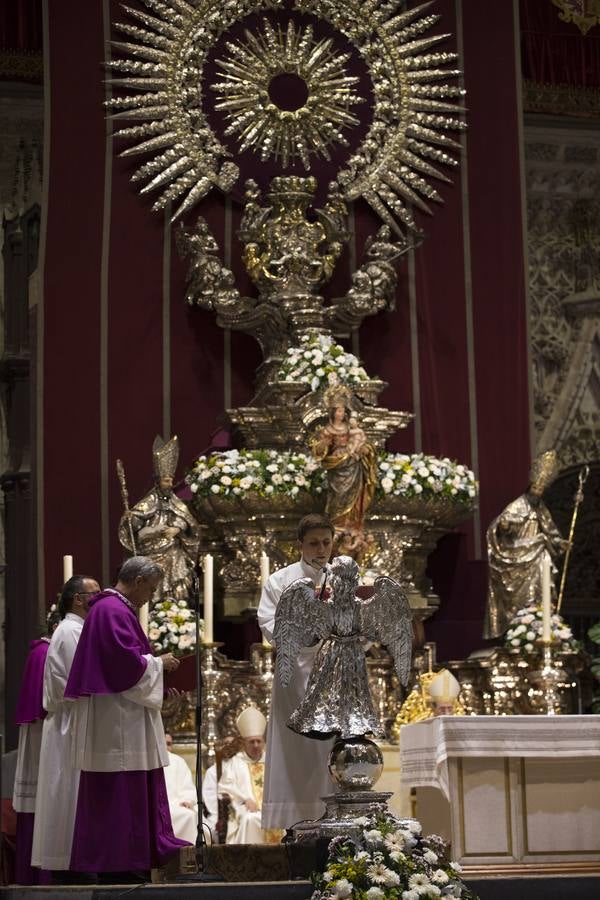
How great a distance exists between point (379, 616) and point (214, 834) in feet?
12.0

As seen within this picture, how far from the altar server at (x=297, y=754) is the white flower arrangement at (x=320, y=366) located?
15.4 ft

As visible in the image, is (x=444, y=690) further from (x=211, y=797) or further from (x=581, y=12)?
(x=581, y=12)

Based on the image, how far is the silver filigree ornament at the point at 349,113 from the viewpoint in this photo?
1383 cm

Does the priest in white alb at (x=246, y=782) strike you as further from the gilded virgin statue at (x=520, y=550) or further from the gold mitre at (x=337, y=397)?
the gilded virgin statue at (x=520, y=550)

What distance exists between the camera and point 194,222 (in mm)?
14039

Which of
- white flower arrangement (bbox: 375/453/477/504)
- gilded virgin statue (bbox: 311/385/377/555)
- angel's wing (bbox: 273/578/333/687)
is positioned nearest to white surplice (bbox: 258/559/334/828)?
angel's wing (bbox: 273/578/333/687)

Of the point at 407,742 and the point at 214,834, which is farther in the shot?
the point at 214,834

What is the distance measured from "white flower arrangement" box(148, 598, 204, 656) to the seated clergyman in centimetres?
77

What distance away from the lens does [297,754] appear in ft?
26.0

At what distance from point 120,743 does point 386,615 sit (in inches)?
56.7

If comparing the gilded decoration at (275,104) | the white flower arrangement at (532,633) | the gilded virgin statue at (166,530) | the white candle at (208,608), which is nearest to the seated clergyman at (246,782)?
the white candle at (208,608)

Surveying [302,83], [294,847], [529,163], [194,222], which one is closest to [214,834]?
[294,847]

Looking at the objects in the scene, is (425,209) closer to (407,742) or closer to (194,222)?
(194,222)

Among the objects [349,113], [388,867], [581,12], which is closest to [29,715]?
[388,867]
